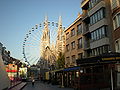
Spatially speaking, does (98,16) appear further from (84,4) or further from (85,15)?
(84,4)

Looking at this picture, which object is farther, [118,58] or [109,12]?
[109,12]

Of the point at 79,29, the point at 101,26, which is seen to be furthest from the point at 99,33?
the point at 79,29

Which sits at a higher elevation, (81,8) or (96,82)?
(81,8)

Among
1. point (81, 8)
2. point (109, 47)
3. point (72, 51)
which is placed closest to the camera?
point (109, 47)

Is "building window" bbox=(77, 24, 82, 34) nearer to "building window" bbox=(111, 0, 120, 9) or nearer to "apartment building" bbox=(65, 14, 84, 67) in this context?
"apartment building" bbox=(65, 14, 84, 67)

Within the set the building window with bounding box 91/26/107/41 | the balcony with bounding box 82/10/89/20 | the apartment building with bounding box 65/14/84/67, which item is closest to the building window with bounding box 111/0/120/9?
the building window with bounding box 91/26/107/41

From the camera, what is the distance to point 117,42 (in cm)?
2592

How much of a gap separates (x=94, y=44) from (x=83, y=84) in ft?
43.6

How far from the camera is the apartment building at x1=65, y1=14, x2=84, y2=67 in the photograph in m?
42.7

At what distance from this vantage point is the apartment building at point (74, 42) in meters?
42.7

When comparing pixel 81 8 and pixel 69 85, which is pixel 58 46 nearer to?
pixel 81 8

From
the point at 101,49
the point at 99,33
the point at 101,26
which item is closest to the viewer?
the point at 101,26

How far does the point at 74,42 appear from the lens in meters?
46.3

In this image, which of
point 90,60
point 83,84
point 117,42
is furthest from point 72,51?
point 90,60
